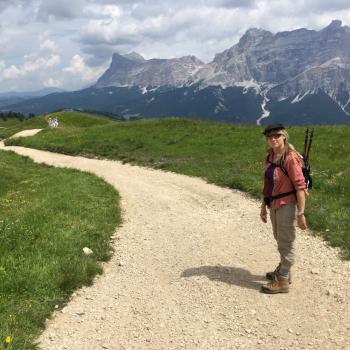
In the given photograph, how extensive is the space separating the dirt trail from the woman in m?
0.58

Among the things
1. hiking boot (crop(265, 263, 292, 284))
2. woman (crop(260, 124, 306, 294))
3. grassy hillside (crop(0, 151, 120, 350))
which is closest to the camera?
grassy hillside (crop(0, 151, 120, 350))

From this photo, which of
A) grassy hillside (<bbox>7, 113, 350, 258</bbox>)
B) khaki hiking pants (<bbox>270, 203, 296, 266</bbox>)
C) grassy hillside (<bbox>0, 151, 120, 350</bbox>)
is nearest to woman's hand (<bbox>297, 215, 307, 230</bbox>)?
khaki hiking pants (<bbox>270, 203, 296, 266</bbox>)

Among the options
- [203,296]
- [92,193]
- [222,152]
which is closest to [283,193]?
[203,296]

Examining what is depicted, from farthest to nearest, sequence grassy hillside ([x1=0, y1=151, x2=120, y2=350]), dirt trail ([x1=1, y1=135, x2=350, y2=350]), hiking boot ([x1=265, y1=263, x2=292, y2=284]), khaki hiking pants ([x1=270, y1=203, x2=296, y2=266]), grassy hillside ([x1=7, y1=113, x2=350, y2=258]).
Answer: grassy hillside ([x1=7, y1=113, x2=350, y2=258]) < hiking boot ([x1=265, y1=263, x2=292, y2=284]) < khaki hiking pants ([x1=270, y1=203, x2=296, y2=266]) < grassy hillside ([x1=0, y1=151, x2=120, y2=350]) < dirt trail ([x1=1, y1=135, x2=350, y2=350])

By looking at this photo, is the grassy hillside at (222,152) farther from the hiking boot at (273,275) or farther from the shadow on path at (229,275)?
the shadow on path at (229,275)

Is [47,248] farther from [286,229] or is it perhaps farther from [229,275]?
[286,229]

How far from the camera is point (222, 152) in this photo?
33000 mm

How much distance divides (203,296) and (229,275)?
135cm

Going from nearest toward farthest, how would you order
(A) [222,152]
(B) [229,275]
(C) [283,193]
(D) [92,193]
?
(C) [283,193]
(B) [229,275]
(D) [92,193]
(A) [222,152]

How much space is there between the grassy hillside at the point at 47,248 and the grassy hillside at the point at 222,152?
7.10 metres

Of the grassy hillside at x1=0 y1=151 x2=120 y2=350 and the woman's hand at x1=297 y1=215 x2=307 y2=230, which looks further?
the woman's hand at x1=297 y1=215 x2=307 y2=230

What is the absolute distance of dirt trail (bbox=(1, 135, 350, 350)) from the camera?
Answer: 354 inches

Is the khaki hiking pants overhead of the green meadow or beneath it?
overhead

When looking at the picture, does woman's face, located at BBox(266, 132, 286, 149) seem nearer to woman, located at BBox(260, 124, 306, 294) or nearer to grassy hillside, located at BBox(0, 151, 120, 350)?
woman, located at BBox(260, 124, 306, 294)
